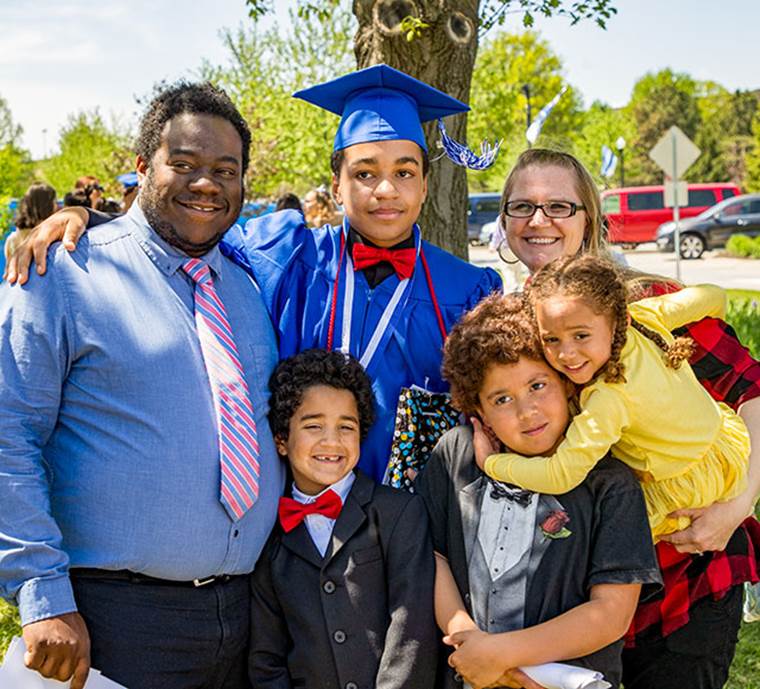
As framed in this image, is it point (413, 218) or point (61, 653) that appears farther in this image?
point (413, 218)

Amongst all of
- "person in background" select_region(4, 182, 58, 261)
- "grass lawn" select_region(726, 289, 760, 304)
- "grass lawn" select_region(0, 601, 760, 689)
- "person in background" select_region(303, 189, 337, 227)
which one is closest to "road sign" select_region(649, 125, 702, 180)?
"grass lawn" select_region(726, 289, 760, 304)

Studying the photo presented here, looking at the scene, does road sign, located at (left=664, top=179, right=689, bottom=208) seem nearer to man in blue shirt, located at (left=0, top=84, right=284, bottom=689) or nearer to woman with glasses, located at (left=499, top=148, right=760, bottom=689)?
woman with glasses, located at (left=499, top=148, right=760, bottom=689)

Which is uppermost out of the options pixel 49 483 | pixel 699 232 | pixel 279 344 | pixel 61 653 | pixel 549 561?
pixel 699 232

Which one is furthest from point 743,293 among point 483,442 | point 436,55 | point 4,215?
point 483,442

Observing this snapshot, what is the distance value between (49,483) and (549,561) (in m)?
1.41

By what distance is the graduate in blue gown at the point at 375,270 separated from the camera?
2924 mm

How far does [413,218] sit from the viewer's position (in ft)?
9.88

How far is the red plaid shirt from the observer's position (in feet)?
8.75

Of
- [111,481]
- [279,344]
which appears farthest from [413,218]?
[111,481]

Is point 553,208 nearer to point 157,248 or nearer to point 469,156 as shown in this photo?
point 469,156

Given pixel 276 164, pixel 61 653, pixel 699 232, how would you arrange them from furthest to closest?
1. pixel 699 232
2. pixel 276 164
3. pixel 61 653

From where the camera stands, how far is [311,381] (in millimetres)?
2641

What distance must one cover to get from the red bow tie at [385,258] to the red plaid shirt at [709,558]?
83 cm

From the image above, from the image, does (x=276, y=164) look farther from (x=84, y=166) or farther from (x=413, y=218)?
(x=413, y=218)
